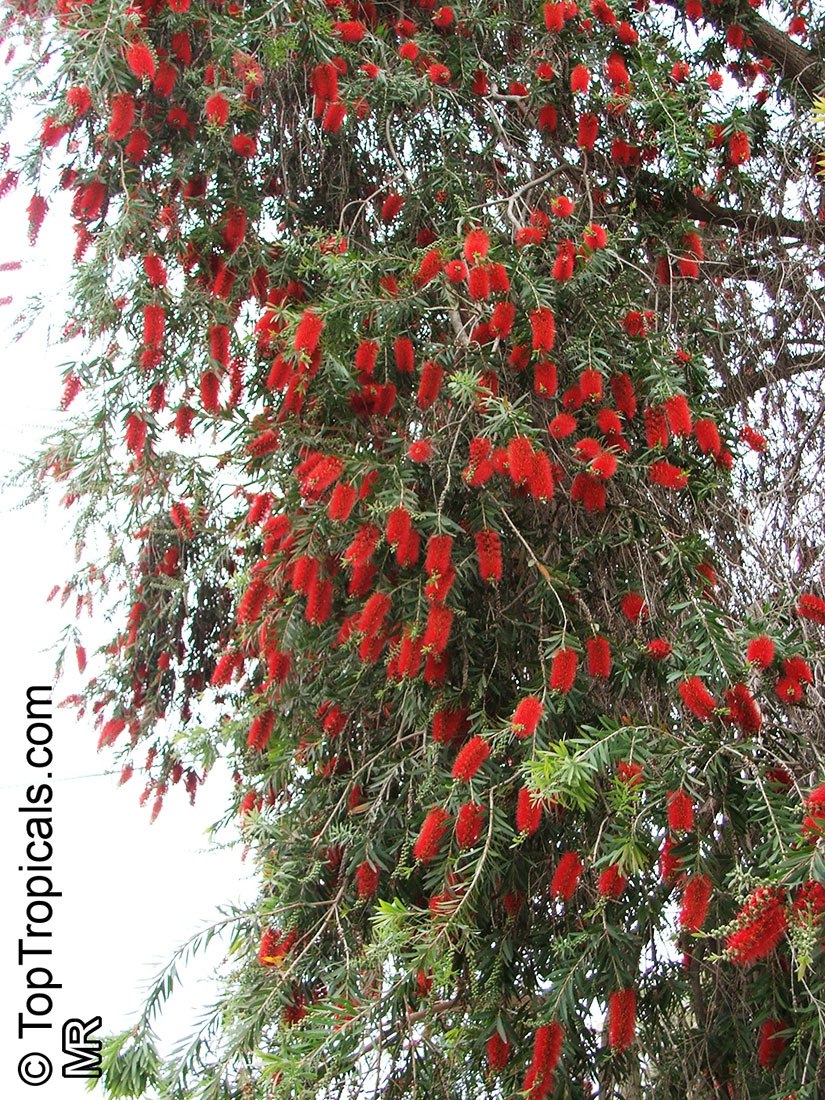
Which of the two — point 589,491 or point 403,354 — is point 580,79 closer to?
point 403,354

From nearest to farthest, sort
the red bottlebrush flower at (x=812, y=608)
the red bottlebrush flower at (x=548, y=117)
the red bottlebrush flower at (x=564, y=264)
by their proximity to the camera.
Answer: the red bottlebrush flower at (x=812, y=608)
the red bottlebrush flower at (x=564, y=264)
the red bottlebrush flower at (x=548, y=117)

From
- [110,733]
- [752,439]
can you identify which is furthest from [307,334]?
[110,733]

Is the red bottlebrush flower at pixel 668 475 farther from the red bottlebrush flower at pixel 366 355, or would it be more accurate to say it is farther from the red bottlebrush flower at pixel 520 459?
the red bottlebrush flower at pixel 366 355

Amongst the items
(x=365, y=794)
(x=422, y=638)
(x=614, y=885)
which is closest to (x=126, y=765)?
(x=365, y=794)

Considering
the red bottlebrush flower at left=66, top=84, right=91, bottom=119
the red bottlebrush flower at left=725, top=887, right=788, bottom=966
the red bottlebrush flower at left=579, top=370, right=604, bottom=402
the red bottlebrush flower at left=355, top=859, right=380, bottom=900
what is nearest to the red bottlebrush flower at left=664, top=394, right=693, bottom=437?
the red bottlebrush flower at left=579, top=370, right=604, bottom=402

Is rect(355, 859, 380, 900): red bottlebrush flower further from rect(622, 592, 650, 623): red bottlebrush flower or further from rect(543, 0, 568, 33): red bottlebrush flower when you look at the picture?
rect(543, 0, 568, 33): red bottlebrush flower

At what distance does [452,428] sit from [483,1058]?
1.09m

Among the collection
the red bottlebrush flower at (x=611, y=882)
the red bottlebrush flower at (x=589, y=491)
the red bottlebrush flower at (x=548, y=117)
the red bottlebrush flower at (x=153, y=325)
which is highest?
the red bottlebrush flower at (x=548, y=117)

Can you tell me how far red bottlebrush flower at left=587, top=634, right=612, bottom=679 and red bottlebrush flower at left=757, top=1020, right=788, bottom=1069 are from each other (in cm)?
55

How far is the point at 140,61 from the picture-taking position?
1907 millimetres

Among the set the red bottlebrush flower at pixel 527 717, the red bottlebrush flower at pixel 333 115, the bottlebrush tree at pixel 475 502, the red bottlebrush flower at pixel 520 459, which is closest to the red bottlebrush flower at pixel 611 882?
the bottlebrush tree at pixel 475 502

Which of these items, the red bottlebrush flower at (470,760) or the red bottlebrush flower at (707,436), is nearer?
the red bottlebrush flower at (470,760)

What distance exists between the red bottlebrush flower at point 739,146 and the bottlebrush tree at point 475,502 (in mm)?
52

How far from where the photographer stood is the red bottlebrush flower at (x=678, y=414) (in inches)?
71.6
